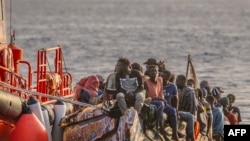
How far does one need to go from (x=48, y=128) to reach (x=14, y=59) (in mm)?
2502

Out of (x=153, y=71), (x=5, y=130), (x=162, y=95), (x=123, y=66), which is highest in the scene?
(x=123, y=66)

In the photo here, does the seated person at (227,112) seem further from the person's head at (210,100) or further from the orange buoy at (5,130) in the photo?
A: the orange buoy at (5,130)

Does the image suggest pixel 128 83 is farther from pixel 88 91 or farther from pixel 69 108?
pixel 88 91

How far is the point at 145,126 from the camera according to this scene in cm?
2177

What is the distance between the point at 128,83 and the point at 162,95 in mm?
1476

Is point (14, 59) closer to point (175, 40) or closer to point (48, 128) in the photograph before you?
point (48, 128)

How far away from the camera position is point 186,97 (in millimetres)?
23703

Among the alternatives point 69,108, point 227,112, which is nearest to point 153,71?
point 69,108

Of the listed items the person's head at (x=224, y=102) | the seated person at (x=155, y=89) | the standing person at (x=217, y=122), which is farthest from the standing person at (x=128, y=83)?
the person's head at (x=224, y=102)

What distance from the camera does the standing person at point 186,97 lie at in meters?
23.7

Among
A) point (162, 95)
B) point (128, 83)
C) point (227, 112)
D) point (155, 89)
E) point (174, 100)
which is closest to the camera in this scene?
point (128, 83)

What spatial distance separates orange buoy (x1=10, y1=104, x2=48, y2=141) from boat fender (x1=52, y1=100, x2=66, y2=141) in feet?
2.37

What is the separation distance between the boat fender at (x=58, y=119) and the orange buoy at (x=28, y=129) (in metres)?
0.72

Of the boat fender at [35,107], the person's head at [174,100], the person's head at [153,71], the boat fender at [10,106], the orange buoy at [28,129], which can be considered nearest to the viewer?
the boat fender at [10,106]
